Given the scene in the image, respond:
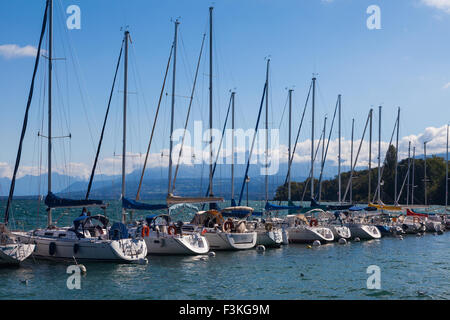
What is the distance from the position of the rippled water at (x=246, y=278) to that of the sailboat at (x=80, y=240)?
91cm

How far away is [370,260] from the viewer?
3659cm

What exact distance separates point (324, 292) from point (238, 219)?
1931cm

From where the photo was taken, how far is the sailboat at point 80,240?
105 feet

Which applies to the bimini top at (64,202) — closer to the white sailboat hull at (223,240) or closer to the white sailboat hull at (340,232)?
the white sailboat hull at (223,240)

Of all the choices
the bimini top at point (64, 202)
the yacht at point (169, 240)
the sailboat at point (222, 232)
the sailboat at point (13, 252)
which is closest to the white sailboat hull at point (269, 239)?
the sailboat at point (222, 232)

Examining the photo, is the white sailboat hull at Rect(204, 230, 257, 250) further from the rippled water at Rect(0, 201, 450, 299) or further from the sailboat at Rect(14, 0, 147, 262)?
the sailboat at Rect(14, 0, 147, 262)

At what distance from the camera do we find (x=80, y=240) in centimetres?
3322

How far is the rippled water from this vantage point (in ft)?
A: 80.1

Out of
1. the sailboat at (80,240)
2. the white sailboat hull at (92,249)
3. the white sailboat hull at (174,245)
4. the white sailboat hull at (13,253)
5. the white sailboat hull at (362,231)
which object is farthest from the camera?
the white sailboat hull at (362,231)

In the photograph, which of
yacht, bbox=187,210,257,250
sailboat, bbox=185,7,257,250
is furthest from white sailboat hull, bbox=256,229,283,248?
sailboat, bbox=185,7,257,250

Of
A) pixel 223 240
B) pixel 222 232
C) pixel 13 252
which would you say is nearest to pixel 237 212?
pixel 222 232
